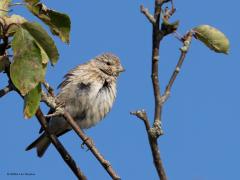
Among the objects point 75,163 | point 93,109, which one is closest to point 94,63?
point 93,109

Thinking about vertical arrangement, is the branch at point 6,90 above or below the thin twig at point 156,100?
above

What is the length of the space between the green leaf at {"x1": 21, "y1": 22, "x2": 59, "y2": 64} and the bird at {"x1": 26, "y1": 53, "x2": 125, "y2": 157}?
3.59m

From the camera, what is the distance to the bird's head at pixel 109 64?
7.03 m

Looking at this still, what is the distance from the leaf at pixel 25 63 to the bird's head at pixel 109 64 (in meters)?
4.43

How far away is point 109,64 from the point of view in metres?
7.36

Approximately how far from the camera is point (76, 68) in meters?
6.93

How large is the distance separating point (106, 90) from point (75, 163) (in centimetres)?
334

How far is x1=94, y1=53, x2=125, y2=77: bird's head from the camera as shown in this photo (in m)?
7.03

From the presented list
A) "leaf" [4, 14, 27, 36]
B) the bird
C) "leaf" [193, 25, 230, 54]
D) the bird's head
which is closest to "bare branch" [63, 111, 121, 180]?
"leaf" [4, 14, 27, 36]

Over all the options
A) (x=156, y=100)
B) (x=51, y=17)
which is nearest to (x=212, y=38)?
(x=156, y=100)

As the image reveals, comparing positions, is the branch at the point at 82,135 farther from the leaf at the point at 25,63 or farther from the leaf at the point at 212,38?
the leaf at the point at 212,38

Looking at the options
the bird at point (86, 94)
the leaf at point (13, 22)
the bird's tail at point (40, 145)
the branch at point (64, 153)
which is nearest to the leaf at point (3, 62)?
the leaf at point (13, 22)

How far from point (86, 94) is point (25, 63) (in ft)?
13.0

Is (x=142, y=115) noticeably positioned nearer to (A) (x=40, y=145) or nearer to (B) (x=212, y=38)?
(B) (x=212, y=38)
